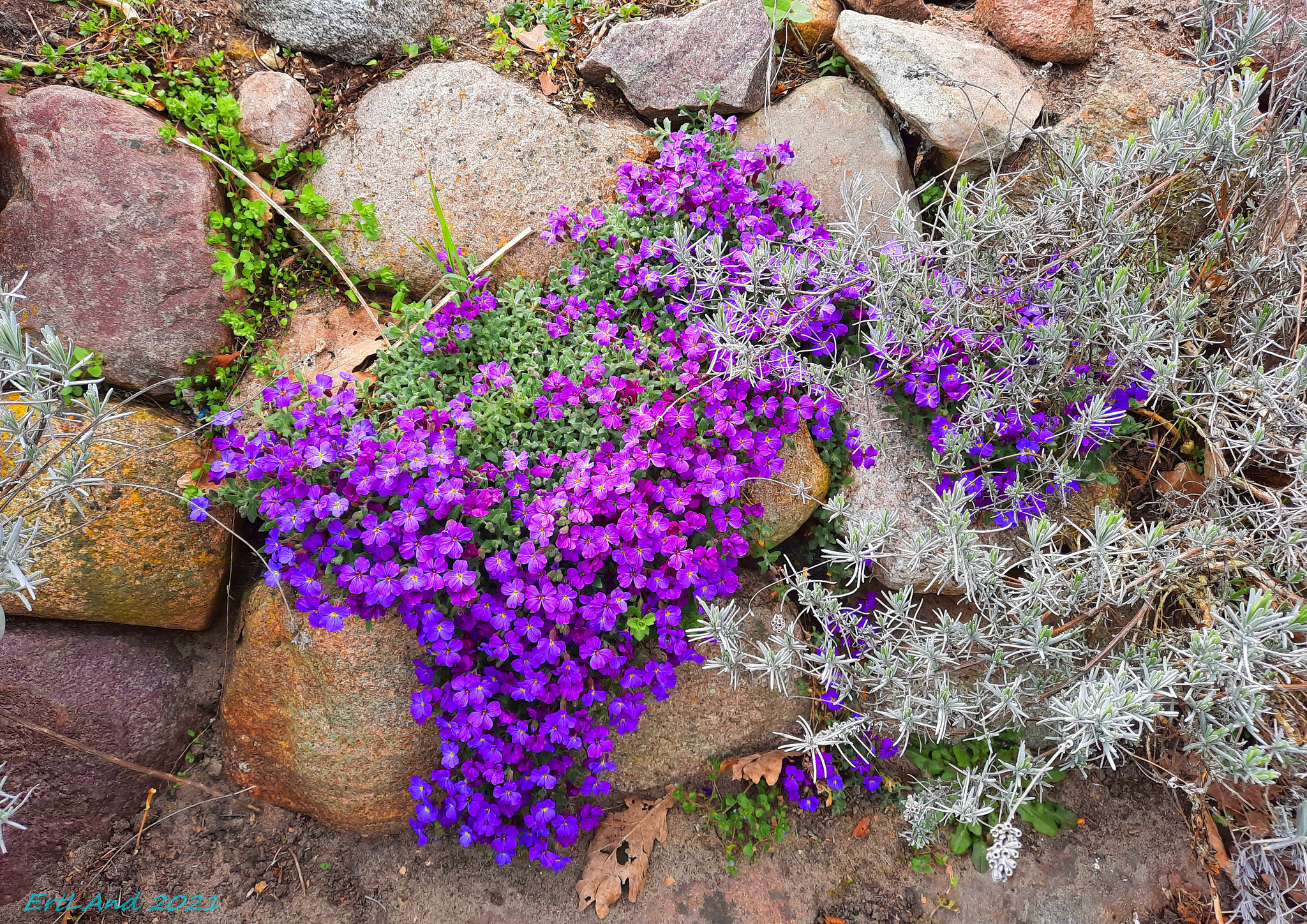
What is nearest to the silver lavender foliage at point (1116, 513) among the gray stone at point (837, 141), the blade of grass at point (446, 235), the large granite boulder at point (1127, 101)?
the large granite boulder at point (1127, 101)

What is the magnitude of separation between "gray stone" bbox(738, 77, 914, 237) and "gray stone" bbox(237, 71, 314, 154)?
208 cm

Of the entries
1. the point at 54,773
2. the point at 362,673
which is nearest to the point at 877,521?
the point at 362,673

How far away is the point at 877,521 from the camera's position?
2.86 metres

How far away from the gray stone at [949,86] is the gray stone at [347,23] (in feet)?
6.77

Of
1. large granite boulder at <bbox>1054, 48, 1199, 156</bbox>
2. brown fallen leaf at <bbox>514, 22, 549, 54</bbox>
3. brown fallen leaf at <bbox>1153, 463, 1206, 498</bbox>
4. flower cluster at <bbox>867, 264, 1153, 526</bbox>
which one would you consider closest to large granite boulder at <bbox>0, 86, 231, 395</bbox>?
brown fallen leaf at <bbox>514, 22, 549, 54</bbox>

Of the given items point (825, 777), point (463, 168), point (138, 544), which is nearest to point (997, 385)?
point (825, 777)

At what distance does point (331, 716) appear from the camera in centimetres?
267

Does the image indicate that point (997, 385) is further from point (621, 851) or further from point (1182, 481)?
point (621, 851)

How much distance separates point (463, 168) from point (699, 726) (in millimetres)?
2633

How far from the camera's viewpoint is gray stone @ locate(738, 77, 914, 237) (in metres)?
3.35

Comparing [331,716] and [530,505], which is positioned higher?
[530,505]

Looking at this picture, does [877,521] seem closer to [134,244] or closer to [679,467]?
[679,467]

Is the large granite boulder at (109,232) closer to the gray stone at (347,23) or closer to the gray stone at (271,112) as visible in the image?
the gray stone at (271,112)

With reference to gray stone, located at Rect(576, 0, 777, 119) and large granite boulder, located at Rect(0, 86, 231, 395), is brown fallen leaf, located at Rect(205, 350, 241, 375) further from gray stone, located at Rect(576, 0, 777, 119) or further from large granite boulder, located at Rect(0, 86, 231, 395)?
gray stone, located at Rect(576, 0, 777, 119)
